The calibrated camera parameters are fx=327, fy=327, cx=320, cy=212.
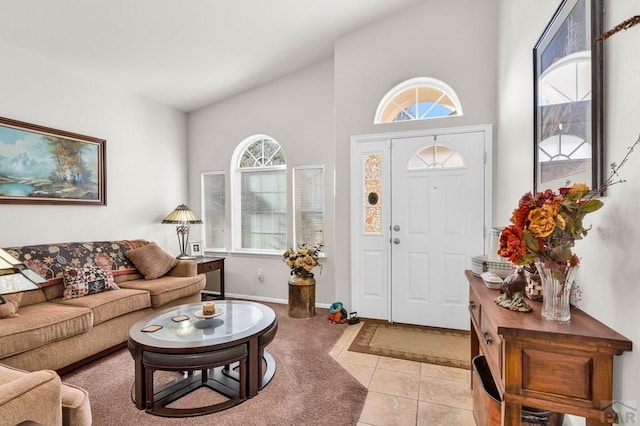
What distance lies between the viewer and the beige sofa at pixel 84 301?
2.24m

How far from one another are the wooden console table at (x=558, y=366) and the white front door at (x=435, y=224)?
214cm

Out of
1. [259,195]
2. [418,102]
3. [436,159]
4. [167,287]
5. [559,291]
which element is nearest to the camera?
[559,291]

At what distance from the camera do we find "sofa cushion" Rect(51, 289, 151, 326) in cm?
267

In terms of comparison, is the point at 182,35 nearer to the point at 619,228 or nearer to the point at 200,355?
the point at 200,355

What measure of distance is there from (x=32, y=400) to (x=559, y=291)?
1.93m

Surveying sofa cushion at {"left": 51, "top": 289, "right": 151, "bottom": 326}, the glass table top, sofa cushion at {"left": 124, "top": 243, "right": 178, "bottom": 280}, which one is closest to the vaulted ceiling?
sofa cushion at {"left": 124, "top": 243, "right": 178, "bottom": 280}

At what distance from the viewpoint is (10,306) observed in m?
2.34

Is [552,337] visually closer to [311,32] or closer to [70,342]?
[70,342]

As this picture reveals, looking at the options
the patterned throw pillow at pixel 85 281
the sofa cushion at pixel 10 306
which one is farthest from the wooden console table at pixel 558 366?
the patterned throw pillow at pixel 85 281

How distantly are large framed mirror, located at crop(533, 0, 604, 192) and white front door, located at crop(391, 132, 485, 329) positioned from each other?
1299 millimetres

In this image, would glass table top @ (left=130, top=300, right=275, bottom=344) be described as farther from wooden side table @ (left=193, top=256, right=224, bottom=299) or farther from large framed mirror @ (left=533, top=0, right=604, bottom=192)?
large framed mirror @ (left=533, top=0, right=604, bottom=192)

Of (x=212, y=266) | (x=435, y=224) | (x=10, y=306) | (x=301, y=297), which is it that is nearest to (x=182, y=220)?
(x=212, y=266)

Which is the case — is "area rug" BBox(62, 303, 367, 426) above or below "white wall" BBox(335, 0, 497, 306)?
below

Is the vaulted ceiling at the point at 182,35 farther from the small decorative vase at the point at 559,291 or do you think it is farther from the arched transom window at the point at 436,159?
the small decorative vase at the point at 559,291
